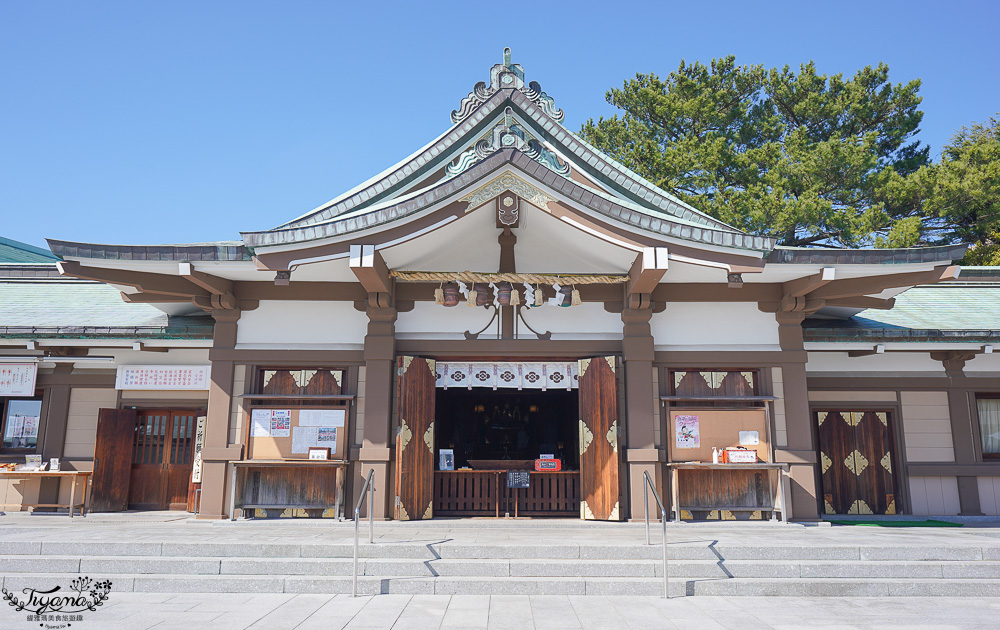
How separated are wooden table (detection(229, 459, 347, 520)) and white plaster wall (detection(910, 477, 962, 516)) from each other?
10.2 meters

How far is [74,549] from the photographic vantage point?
24.5 ft

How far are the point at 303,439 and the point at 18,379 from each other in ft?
19.0

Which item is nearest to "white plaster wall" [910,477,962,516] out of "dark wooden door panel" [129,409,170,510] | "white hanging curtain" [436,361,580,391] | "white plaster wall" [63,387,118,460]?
"white hanging curtain" [436,361,580,391]

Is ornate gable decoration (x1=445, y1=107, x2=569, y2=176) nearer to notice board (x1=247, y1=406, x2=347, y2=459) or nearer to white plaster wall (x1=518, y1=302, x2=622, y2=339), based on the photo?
white plaster wall (x1=518, y1=302, x2=622, y2=339)

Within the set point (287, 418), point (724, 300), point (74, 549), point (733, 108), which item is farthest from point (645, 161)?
point (74, 549)

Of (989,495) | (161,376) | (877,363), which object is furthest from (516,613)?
(989,495)

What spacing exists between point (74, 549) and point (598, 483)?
22.9ft

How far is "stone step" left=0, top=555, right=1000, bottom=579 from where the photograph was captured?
711 cm

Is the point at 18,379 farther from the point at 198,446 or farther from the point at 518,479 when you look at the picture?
the point at 518,479

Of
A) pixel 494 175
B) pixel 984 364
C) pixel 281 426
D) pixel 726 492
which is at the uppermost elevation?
pixel 494 175

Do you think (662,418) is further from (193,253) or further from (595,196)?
(193,253)

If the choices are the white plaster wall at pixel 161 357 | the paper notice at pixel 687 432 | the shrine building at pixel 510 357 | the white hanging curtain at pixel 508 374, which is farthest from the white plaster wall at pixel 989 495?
the white plaster wall at pixel 161 357

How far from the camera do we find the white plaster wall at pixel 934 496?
12.0m

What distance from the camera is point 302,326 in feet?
35.3
